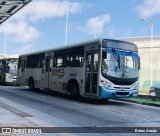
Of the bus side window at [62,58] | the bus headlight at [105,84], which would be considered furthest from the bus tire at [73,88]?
the bus headlight at [105,84]

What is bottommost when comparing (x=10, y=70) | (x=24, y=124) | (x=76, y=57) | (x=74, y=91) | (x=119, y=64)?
(x=24, y=124)

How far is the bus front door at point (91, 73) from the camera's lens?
18.4 m

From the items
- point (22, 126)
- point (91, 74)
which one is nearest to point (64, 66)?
point (91, 74)

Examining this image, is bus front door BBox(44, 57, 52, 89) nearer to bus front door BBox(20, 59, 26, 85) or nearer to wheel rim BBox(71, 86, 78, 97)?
wheel rim BBox(71, 86, 78, 97)

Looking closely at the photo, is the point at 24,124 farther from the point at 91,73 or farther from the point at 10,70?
the point at 10,70

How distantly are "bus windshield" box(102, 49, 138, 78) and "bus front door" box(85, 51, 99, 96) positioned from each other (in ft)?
1.65

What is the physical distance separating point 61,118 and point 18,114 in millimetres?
1488

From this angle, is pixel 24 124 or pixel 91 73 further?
pixel 91 73

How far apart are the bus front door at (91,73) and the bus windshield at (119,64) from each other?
503 mm

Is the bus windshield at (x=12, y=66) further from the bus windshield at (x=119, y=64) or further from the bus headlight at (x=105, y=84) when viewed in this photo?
the bus headlight at (x=105, y=84)

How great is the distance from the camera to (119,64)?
18.5m

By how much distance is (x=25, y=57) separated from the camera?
30328 mm

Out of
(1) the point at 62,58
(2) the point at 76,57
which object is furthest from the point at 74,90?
(1) the point at 62,58

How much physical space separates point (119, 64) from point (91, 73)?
1459 millimetres
